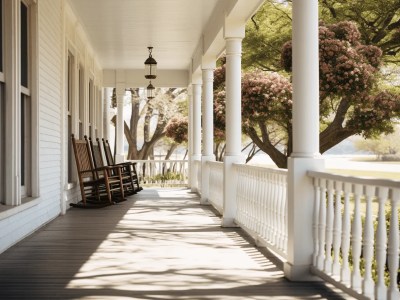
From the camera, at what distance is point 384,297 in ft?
10.2

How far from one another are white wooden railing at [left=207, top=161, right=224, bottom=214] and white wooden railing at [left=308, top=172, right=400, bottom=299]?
444 cm

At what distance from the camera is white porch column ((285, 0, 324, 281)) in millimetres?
4277

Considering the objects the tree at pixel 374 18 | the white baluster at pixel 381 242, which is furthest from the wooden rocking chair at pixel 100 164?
the white baluster at pixel 381 242

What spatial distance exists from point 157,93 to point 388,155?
2060 centimetres

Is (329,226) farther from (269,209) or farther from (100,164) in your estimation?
(100,164)

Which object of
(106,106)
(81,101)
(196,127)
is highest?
(106,106)

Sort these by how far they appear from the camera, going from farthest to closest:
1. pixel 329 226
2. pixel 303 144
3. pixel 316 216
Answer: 1. pixel 303 144
2. pixel 316 216
3. pixel 329 226

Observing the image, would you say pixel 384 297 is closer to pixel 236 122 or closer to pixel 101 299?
pixel 101 299

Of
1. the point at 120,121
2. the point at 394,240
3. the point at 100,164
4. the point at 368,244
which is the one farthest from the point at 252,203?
the point at 120,121

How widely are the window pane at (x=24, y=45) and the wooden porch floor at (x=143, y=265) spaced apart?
5.60ft

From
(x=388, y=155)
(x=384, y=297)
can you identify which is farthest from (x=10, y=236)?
(x=388, y=155)

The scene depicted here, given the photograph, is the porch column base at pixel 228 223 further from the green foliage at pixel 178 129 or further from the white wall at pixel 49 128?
the green foliage at pixel 178 129

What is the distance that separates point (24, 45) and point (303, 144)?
3.56 m

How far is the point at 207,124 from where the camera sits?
34.4ft
